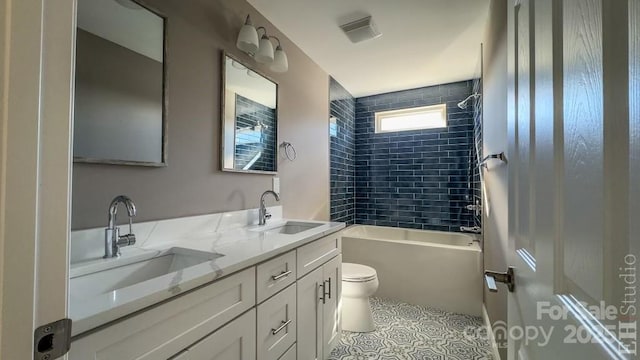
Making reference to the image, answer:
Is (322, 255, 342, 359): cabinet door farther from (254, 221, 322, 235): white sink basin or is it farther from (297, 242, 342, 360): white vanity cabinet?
(254, 221, 322, 235): white sink basin

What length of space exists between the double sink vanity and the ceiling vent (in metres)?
1.51

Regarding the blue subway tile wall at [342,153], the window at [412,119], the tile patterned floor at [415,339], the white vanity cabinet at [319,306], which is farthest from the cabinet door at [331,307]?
the window at [412,119]

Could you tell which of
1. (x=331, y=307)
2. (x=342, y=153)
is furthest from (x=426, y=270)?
(x=342, y=153)

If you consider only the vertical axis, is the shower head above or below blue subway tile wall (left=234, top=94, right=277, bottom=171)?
above

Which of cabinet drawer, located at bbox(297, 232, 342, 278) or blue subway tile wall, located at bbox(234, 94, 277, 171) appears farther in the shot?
blue subway tile wall, located at bbox(234, 94, 277, 171)

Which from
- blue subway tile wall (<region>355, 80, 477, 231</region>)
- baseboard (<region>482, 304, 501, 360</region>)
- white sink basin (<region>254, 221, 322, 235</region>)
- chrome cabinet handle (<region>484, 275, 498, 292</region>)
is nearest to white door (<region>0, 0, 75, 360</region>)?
chrome cabinet handle (<region>484, 275, 498, 292</region>)

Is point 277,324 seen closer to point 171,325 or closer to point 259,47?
point 171,325

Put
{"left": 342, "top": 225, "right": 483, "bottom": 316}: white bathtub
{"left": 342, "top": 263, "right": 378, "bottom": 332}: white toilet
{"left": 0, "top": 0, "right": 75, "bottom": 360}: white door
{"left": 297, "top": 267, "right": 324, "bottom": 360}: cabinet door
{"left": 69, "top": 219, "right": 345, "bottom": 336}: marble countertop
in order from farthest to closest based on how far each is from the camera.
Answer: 1. {"left": 342, "top": 225, "right": 483, "bottom": 316}: white bathtub
2. {"left": 342, "top": 263, "right": 378, "bottom": 332}: white toilet
3. {"left": 297, "top": 267, "right": 324, "bottom": 360}: cabinet door
4. {"left": 69, "top": 219, "right": 345, "bottom": 336}: marble countertop
5. {"left": 0, "top": 0, "right": 75, "bottom": 360}: white door

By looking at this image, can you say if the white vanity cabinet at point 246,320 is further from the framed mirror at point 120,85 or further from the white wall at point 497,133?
the white wall at point 497,133

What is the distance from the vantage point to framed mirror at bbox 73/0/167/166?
101cm

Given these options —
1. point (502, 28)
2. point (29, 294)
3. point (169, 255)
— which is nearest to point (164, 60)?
point (169, 255)

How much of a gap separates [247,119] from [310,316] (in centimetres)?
131

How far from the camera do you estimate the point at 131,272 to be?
1.00m

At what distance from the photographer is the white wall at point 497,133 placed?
146 centimetres
